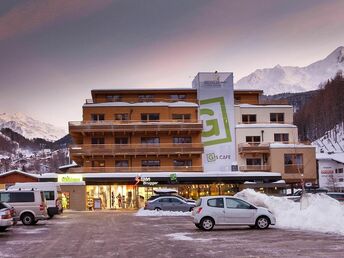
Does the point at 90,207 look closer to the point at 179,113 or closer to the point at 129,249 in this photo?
the point at 179,113

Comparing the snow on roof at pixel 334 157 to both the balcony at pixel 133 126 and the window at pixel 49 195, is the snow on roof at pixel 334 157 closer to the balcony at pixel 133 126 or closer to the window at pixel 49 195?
the balcony at pixel 133 126

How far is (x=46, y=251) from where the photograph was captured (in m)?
17.1

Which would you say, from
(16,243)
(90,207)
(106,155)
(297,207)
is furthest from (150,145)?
(16,243)

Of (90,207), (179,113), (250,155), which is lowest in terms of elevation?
(90,207)

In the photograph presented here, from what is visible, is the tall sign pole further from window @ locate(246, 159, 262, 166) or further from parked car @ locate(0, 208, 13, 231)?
parked car @ locate(0, 208, 13, 231)

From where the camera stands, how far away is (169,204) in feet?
147

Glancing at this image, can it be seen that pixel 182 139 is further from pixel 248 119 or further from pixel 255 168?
pixel 248 119

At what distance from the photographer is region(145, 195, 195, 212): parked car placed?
44.7 metres

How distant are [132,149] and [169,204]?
2321cm

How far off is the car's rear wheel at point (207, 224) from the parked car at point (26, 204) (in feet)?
38.4

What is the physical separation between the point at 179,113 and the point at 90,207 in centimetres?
1816

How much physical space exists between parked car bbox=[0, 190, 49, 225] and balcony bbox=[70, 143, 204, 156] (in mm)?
33887

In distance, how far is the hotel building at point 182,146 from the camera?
64.5 meters

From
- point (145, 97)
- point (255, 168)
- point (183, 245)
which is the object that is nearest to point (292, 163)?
point (255, 168)
